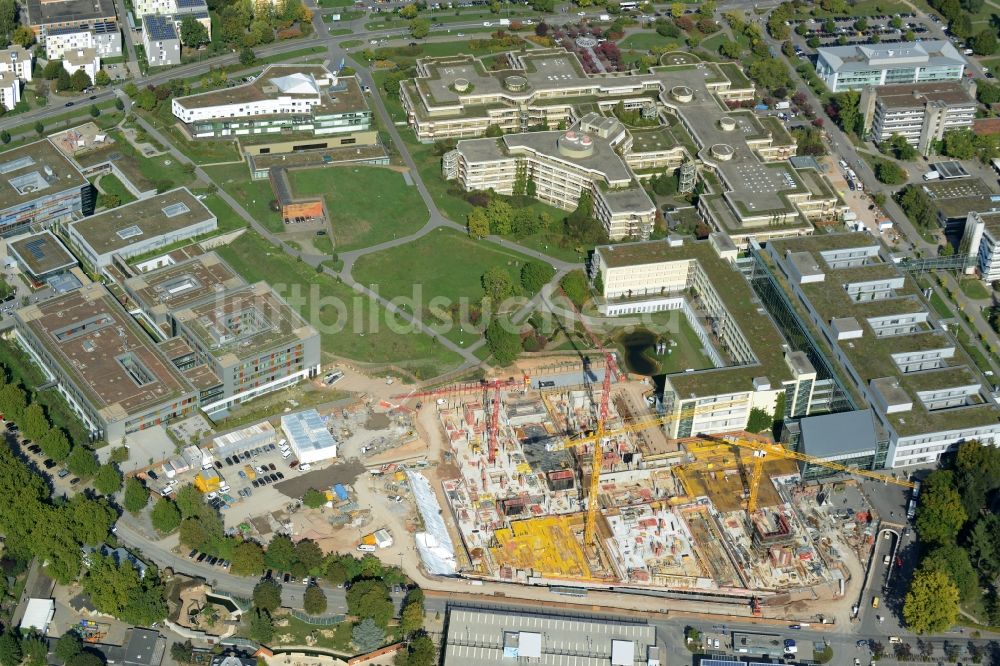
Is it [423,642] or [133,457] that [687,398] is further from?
[133,457]

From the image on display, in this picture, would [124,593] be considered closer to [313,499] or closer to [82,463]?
[82,463]

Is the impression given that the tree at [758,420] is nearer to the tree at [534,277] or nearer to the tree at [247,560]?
the tree at [534,277]

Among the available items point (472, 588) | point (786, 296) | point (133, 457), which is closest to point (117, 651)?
point (133, 457)

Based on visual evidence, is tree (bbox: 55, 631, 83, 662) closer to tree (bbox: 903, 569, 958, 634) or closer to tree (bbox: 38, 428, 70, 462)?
tree (bbox: 38, 428, 70, 462)

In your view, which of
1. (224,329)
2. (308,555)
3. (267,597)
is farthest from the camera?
(224,329)

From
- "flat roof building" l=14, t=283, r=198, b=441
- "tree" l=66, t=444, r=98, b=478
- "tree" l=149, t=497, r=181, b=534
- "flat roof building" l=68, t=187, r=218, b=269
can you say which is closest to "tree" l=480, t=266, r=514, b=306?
"flat roof building" l=68, t=187, r=218, b=269

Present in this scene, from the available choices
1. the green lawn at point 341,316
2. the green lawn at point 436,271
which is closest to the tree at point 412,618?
the green lawn at point 341,316

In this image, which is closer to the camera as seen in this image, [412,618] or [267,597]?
[412,618]

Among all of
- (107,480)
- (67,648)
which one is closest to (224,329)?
(107,480)
